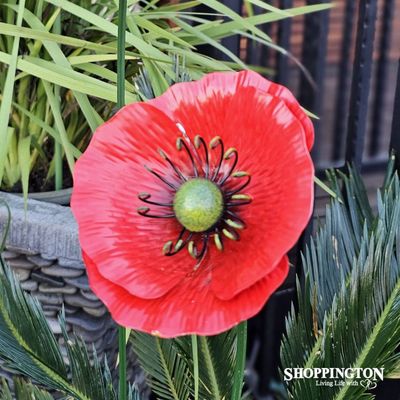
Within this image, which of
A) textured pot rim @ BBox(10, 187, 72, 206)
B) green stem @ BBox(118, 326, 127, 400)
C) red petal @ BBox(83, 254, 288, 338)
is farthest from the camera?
textured pot rim @ BBox(10, 187, 72, 206)

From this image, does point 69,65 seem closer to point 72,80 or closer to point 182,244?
point 72,80

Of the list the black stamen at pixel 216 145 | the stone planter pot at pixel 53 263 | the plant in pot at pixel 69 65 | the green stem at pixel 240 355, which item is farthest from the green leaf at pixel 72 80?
the green stem at pixel 240 355

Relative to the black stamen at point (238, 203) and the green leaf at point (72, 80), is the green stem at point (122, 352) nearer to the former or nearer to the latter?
the black stamen at point (238, 203)

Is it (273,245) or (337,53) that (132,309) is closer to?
(273,245)

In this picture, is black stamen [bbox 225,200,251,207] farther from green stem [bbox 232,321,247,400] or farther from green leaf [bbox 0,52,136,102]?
green leaf [bbox 0,52,136,102]

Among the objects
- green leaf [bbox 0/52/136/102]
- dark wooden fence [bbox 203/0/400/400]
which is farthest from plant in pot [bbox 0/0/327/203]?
dark wooden fence [bbox 203/0/400/400]

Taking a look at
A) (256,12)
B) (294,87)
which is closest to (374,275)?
(256,12)
